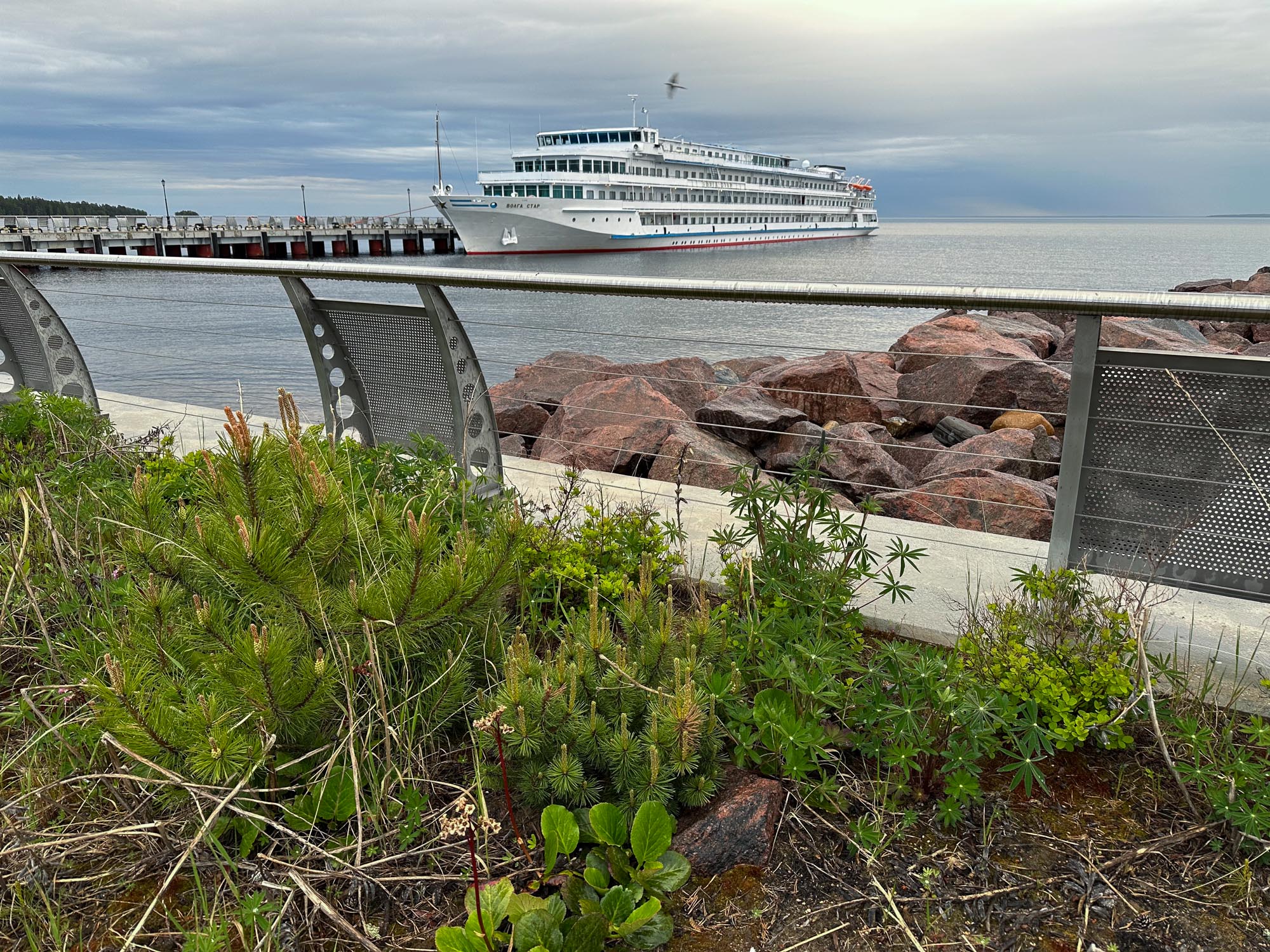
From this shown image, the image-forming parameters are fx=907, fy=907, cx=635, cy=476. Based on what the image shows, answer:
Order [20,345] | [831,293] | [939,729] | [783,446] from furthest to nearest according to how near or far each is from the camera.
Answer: [783,446] < [20,345] < [831,293] < [939,729]

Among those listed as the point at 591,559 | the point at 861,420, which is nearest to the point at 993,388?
the point at 861,420

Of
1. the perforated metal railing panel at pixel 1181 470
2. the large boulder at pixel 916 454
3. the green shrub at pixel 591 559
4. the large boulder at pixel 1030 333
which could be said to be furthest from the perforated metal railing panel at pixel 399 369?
the large boulder at pixel 1030 333

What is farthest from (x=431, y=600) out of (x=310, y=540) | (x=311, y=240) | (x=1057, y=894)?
(x=311, y=240)

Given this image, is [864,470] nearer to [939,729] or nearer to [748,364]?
[939,729]

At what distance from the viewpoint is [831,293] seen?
276 cm

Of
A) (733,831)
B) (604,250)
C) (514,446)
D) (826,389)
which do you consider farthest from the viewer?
(604,250)

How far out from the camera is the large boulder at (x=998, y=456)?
21.8 feet

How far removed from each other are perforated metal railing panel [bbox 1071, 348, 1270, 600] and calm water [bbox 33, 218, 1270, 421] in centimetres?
113

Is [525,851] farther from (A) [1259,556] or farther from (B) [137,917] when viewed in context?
(A) [1259,556]

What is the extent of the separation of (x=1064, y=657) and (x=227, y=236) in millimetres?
71977

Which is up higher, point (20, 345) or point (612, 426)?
point (20, 345)

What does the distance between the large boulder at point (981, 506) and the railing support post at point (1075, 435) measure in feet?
8.35

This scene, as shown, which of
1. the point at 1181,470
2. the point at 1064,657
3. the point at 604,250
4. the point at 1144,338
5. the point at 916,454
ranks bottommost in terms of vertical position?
the point at 916,454

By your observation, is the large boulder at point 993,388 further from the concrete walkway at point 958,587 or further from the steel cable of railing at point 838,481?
the concrete walkway at point 958,587
